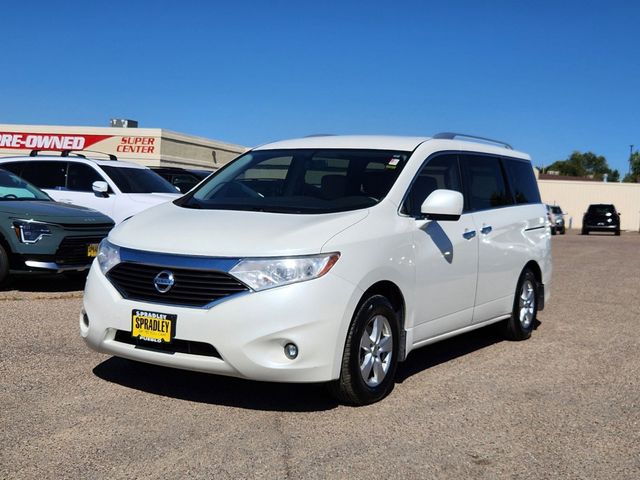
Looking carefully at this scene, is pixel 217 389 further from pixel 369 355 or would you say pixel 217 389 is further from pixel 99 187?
pixel 99 187

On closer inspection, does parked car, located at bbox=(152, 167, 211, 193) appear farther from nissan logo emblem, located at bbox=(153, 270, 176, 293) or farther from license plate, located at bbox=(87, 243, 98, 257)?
nissan logo emblem, located at bbox=(153, 270, 176, 293)

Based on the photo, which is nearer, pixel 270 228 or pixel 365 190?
pixel 270 228

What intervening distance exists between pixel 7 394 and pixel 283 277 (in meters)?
2.02

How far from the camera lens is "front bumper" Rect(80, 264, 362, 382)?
15.4 feet

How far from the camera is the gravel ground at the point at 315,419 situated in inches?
163

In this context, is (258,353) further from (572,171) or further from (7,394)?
(572,171)

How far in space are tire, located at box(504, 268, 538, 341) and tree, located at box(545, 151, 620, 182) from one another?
496ft

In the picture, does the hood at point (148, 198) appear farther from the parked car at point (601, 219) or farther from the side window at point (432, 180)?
the parked car at point (601, 219)

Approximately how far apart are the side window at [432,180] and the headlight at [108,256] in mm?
2026

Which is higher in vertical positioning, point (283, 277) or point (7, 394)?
point (283, 277)

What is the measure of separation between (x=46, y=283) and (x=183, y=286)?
6.52 metres

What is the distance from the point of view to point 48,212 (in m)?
9.53

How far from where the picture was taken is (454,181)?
6.71m

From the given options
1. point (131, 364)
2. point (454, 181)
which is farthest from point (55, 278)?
point (454, 181)
